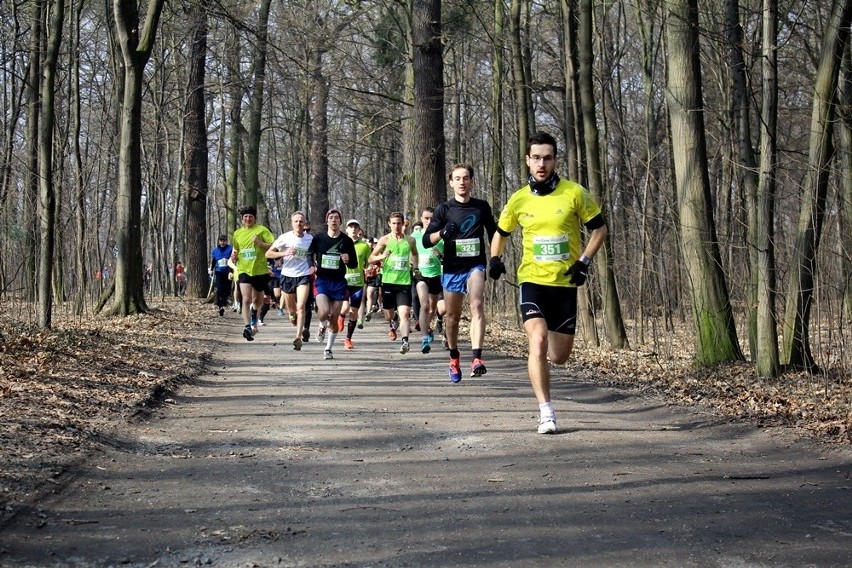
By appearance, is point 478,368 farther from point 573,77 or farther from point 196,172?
point 196,172

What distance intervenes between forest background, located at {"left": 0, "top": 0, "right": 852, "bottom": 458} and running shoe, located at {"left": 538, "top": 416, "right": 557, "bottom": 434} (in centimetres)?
205

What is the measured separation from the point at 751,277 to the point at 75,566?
993 cm

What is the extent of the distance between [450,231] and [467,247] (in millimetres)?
329

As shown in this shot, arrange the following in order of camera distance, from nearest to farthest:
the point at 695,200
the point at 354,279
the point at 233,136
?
1. the point at 695,200
2. the point at 354,279
3. the point at 233,136

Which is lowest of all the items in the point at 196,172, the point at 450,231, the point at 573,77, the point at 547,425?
the point at 547,425

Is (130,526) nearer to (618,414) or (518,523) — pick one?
(518,523)

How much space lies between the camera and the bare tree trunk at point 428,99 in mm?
20656

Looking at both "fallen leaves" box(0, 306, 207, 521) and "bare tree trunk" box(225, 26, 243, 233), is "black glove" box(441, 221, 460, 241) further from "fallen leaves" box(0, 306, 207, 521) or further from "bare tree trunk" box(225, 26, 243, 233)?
"bare tree trunk" box(225, 26, 243, 233)

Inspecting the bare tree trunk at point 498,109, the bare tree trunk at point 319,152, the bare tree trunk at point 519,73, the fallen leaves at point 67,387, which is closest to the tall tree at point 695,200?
the fallen leaves at point 67,387

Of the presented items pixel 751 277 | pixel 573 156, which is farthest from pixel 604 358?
pixel 573 156

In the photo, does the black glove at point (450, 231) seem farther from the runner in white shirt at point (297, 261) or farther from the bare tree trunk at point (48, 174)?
the bare tree trunk at point (48, 174)

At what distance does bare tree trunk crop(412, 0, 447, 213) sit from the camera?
20.7 metres

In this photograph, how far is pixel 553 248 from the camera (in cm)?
773

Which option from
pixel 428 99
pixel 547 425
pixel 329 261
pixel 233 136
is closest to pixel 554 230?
pixel 547 425
